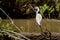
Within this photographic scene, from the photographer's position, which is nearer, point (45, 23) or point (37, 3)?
point (45, 23)

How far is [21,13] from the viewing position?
5.71 m

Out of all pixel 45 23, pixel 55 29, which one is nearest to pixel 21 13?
pixel 45 23

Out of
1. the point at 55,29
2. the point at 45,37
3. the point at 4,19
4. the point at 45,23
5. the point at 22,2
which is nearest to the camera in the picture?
the point at 45,37

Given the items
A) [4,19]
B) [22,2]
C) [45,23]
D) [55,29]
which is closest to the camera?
[55,29]

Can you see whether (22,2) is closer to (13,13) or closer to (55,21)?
(13,13)

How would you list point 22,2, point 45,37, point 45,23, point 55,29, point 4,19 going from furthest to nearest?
1. point 22,2
2. point 4,19
3. point 45,23
4. point 55,29
5. point 45,37

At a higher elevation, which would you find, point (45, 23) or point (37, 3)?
point (37, 3)

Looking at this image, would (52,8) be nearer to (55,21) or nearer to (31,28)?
(55,21)

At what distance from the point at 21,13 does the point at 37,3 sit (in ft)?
1.44

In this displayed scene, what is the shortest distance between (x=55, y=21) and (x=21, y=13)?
3.24ft

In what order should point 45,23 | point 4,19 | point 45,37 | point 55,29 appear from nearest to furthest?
1. point 45,37
2. point 55,29
3. point 45,23
4. point 4,19

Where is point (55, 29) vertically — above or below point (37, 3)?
below

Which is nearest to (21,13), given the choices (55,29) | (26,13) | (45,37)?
(26,13)

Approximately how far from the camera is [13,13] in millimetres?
5711
